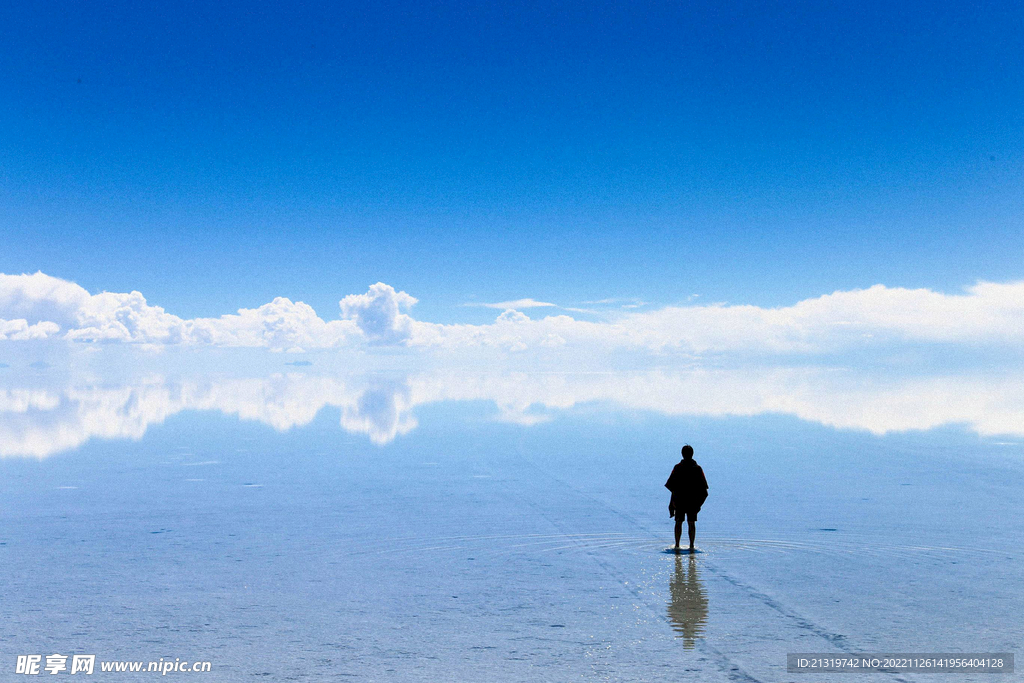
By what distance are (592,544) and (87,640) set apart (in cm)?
932

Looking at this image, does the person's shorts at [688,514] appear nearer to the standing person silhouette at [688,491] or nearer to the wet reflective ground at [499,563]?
the standing person silhouette at [688,491]

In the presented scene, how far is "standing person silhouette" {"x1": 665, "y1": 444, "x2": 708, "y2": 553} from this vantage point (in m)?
15.1

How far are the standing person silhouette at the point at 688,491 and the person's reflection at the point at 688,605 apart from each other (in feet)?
4.22

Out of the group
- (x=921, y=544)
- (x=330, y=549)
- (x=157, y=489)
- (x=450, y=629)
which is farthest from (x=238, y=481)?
(x=921, y=544)

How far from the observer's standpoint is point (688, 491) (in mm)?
15078

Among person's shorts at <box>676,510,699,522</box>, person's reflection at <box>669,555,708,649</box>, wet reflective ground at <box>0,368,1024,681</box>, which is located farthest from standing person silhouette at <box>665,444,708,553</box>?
person's reflection at <box>669,555,708,649</box>

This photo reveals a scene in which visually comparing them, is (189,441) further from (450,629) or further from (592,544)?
(450,629)

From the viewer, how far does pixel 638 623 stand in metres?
10.8

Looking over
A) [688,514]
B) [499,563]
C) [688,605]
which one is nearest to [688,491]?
[688,514]

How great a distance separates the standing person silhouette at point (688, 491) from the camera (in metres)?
15.1

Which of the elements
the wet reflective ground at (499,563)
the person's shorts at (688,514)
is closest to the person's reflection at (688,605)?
the wet reflective ground at (499,563)

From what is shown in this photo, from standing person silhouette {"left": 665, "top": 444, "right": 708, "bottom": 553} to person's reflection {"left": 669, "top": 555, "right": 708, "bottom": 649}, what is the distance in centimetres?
129

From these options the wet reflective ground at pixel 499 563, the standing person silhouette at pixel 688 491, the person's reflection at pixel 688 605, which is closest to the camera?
the wet reflective ground at pixel 499 563

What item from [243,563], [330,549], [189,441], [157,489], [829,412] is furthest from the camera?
[829,412]
